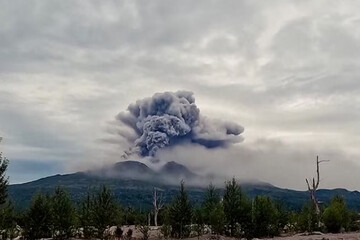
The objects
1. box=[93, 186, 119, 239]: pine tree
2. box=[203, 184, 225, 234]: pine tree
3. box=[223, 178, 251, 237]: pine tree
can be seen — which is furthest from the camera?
box=[223, 178, 251, 237]: pine tree

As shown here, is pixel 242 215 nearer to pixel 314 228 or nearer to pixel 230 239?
pixel 230 239

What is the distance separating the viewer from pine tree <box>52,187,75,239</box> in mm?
57562

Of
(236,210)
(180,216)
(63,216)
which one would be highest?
(236,210)

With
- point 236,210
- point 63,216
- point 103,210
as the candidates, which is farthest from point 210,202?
point 63,216

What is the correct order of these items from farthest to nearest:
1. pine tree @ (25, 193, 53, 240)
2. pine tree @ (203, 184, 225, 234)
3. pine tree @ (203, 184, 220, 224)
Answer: pine tree @ (203, 184, 220, 224), pine tree @ (203, 184, 225, 234), pine tree @ (25, 193, 53, 240)

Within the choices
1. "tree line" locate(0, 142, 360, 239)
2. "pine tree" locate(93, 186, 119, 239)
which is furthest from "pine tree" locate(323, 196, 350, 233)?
"pine tree" locate(93, 186, 119, 239)

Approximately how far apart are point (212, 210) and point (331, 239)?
19781mm

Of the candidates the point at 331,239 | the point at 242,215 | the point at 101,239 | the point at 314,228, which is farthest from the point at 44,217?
the point at 314,228

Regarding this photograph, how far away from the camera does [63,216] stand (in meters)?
57.9

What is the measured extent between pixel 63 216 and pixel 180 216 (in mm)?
14485

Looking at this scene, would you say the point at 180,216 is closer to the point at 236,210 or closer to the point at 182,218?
the point at 182,218

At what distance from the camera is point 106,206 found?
53.1 metres

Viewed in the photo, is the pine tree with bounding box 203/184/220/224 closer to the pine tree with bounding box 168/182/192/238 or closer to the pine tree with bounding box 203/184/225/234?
the pine tree with bounding box 203/184/225/234

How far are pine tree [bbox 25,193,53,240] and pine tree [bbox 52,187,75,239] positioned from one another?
2.96m
